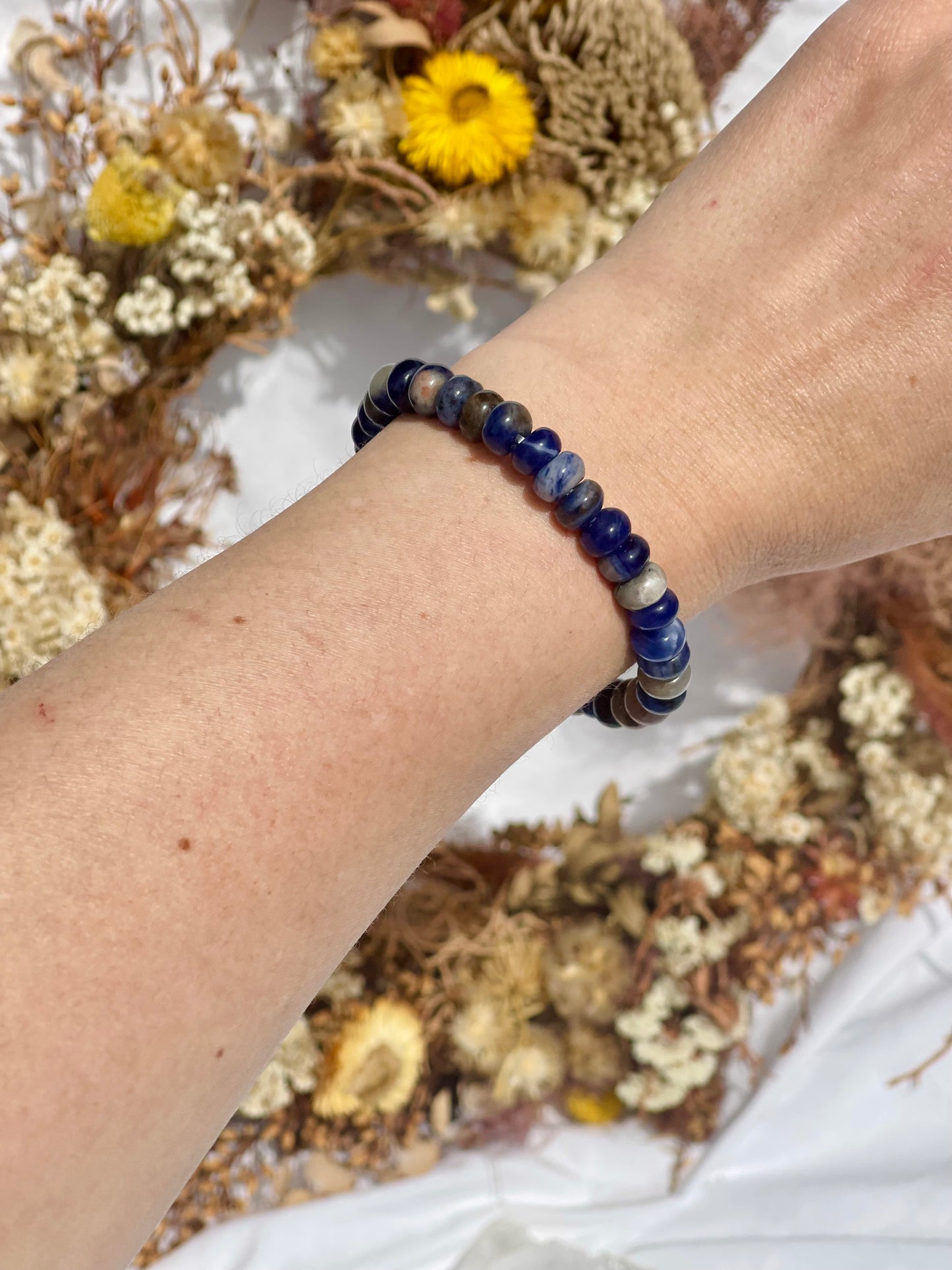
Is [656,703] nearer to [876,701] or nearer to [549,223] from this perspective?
[549,223]

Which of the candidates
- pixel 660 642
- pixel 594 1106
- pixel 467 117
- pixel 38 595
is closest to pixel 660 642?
pixel 660 642

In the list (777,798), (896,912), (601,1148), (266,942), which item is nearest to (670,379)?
(266,942)

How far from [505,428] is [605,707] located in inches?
11.4

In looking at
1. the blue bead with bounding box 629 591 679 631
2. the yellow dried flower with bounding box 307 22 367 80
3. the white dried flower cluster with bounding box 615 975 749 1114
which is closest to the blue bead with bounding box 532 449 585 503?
the blue bead with bounding box 629 591 679 631

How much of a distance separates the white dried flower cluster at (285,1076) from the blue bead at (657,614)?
982 mm

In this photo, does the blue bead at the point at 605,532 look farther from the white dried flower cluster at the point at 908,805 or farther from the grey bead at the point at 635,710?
the white dried flower cluster at the point at 908,805

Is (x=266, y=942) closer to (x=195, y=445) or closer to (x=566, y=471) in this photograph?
(x=566, y=471)

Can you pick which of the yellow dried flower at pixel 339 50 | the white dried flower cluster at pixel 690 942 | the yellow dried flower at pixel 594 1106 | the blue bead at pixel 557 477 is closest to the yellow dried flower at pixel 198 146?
the yellow dried flower at pixel 339 50

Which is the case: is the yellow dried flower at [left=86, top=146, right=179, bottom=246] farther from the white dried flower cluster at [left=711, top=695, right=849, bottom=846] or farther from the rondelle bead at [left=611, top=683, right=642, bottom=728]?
the white dried flower cluster at [left=711, top=695, right=849, bottom=846]

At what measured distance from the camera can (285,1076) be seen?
56.4 inches

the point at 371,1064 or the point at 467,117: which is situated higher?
the point at 467,117

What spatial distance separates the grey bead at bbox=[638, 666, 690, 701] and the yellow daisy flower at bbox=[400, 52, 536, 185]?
2.80 ft

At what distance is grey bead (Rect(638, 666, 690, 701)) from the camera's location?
745 mm

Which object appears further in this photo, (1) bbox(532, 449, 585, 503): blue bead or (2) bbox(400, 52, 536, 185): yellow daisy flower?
(2) bbox(400, 52, 536, 185): yellow daisy flower
